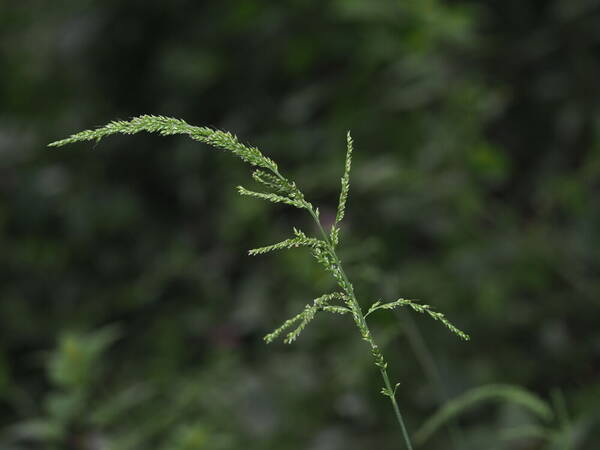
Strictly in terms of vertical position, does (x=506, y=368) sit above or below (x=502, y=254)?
below

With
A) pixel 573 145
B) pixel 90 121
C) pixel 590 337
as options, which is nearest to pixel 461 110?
pixel 573 145

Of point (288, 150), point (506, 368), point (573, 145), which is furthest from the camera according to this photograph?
point (288, 150)

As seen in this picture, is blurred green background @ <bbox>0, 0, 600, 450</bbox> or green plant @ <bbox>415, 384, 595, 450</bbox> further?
blurred green background @ <bbox>0, 0, 600, 450</bbox>

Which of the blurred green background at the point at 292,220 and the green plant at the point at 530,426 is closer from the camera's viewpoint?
the green plant at the point at 530,426

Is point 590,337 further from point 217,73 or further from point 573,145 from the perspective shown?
point 217,73

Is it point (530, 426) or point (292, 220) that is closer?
point (530, 426)

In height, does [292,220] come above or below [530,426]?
above

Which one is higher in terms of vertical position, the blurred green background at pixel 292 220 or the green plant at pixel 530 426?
the blurred green background at pixel 292 220

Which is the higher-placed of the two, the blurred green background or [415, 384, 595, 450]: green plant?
the blurred green background
